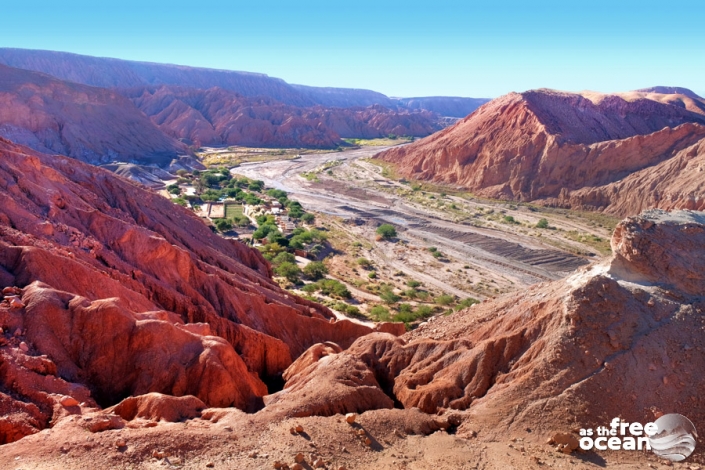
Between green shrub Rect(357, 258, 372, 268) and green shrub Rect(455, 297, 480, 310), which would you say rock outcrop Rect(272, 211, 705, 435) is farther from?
green shrub Rect(357, 258, 372, 268)

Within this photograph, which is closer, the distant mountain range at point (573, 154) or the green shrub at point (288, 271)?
the green shrub at point (288, 271)

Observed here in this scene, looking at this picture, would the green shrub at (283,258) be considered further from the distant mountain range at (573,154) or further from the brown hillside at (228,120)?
the brown hillside at (228,120)

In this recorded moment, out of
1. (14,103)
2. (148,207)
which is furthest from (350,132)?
(148,207)

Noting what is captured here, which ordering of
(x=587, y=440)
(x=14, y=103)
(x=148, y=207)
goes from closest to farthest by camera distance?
(x=587, y=440) → (x=148, y=207) → (x=14, y=103)

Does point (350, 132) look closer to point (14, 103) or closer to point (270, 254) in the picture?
point (14, 103)

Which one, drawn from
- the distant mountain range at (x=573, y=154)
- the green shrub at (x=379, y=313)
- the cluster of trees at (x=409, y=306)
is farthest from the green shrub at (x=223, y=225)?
the distant mountain range at (x=573, y=154)

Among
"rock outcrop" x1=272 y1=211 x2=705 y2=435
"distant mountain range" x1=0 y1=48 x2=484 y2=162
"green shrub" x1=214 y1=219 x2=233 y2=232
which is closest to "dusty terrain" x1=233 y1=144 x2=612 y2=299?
"green shrub" x1=214 y1=219 x2=233 y2=232
